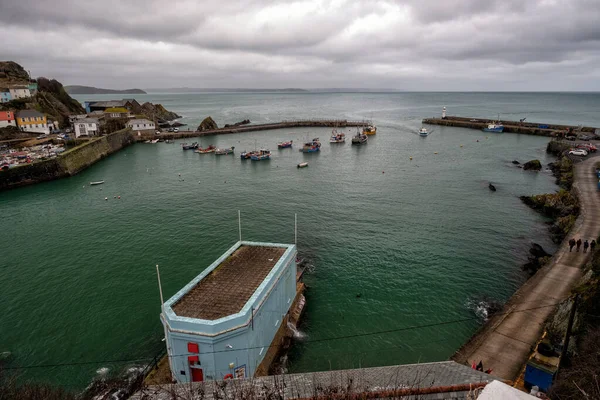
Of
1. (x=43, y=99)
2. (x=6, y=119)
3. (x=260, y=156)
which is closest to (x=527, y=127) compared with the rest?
(x=260, y=156)

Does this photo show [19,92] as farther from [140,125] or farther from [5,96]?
[140,125]

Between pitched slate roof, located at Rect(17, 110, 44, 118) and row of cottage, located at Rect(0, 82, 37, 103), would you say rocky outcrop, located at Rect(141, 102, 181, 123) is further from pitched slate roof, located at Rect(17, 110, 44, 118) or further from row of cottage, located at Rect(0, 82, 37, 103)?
pitched slate roof, located at Rect(17, 110, 44, 118)

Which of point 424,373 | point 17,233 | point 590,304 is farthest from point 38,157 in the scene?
point 590,304

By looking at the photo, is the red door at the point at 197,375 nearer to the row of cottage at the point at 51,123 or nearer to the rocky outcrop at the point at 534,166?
the rocky outcrop at the point at 534,166

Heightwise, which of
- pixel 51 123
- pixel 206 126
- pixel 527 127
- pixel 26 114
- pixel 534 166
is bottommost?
pixel 534 166

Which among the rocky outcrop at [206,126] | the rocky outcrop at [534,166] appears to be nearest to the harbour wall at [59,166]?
the rocky outcrop at [206,126]

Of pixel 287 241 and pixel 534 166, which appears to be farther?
pixel 534 166
